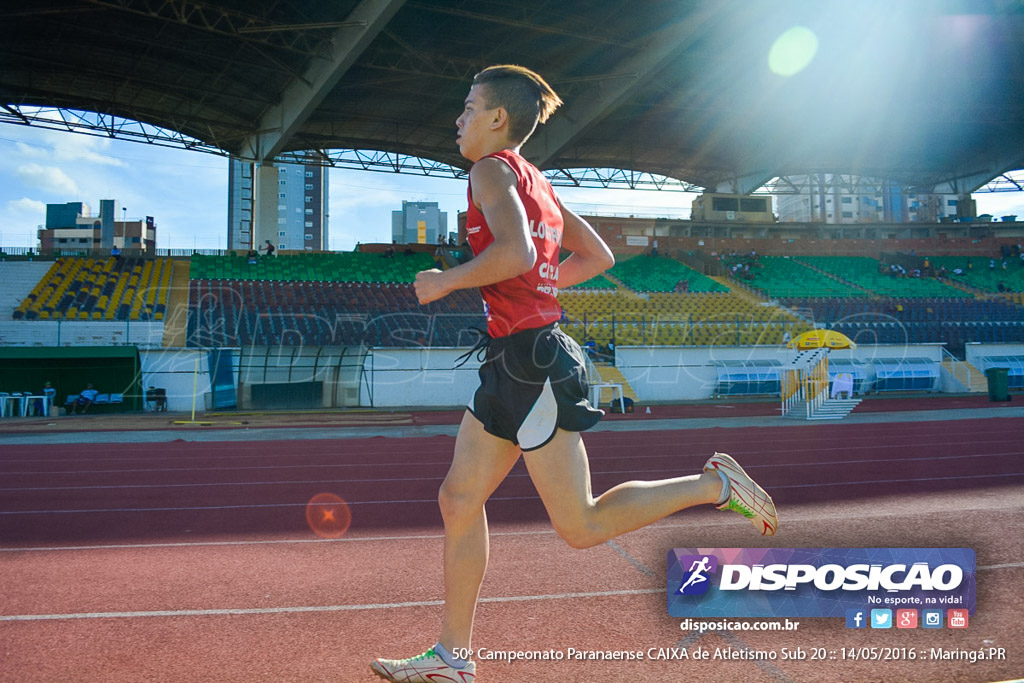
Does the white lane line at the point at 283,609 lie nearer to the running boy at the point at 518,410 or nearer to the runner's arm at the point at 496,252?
the running boy at the point at 518,410

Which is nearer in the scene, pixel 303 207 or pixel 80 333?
pixel 80 333

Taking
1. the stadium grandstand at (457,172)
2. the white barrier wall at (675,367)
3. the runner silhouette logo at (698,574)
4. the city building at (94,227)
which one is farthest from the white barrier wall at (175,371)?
the city building at (94,227)

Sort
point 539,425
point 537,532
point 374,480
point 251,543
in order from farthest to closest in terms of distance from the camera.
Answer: point 374,480
point 537,532
point 251,543
point 539,425

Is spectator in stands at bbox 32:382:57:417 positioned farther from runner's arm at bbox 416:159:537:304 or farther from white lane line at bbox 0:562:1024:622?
runner's arm at bbox 416:159:537:304

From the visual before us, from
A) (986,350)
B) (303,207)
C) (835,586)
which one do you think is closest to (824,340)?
(986,350)

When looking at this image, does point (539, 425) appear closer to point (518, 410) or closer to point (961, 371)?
point (518, 410)

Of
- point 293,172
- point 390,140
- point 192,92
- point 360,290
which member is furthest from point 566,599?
point 293,172

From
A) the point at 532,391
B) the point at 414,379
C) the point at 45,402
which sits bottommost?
the point at 45,402

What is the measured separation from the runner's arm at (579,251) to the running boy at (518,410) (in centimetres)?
16

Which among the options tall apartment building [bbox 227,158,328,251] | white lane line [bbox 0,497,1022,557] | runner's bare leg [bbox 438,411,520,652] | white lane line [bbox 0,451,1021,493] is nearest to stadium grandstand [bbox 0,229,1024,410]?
white lane line [bbox 0,451,1021,493]

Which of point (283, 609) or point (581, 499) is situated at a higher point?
point (581, 499)

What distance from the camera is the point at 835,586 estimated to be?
3.05 metres

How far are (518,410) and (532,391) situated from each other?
0.27ft

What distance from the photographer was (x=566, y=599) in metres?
3.62
